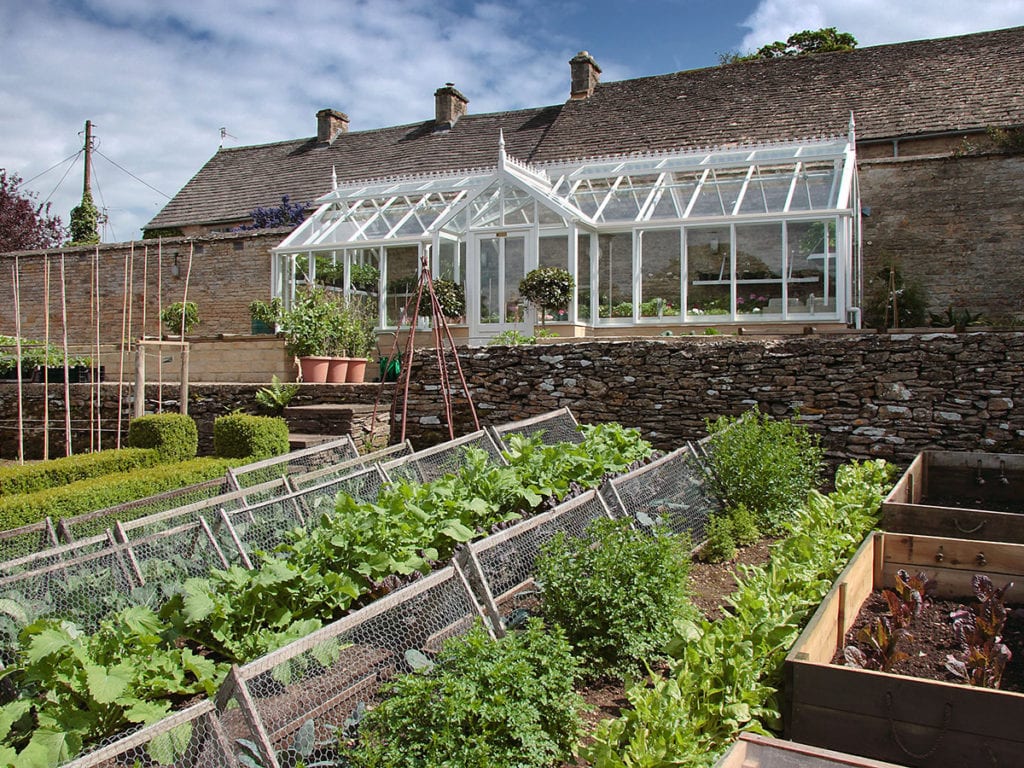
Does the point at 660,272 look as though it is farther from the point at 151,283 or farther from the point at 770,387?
the point at 151,283

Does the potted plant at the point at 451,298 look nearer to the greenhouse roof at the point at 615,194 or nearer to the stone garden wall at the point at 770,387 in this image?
the greenhouse roof at the point at 615,194

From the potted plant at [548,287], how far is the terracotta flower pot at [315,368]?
3.61 m

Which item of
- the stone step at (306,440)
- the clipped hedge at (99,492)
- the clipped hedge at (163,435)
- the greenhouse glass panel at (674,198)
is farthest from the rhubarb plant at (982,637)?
the greenhouse glass panel at (674,198)

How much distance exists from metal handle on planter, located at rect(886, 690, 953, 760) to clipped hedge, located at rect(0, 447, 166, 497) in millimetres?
8780

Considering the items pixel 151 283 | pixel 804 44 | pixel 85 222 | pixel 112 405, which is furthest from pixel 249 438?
pixel 804 44

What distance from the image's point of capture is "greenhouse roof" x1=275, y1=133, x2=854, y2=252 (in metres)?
14.4

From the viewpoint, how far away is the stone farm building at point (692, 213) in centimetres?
1424

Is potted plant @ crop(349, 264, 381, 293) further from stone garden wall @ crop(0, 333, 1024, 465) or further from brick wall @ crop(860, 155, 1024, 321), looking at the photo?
brick wall @ crop(860, 155, 1024, 321)

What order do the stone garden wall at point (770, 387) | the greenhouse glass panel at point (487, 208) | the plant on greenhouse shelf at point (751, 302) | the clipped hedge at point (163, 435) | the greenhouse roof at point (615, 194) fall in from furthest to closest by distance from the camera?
the greenhouse glass panel at point (487, 208), the greenhouse roof at point (615, 194), the plant on greenhouse shelf at point (751, 302), the clipped hedge at point (163, 435), the stone garden wall at point (770, 387)

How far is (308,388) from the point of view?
13.3 m

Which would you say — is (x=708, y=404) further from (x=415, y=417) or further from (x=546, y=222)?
(x=546, y=222)

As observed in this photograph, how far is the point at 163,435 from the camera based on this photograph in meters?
11.2

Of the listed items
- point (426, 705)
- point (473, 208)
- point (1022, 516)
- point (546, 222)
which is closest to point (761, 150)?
Result: point (546, 222)

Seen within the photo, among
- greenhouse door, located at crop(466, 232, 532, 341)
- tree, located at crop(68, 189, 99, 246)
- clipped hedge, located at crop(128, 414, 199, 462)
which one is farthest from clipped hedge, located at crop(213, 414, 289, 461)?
tree, located at crop(68, 189, 99, 246)
